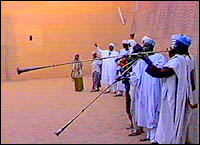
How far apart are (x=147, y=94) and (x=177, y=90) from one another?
34.1 inches

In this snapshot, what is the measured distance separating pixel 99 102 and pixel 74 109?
104 centimetres

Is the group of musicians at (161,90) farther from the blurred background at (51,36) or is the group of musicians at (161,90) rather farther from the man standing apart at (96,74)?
the blurred background at (51,36)

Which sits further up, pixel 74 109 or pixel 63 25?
pixel 63 25

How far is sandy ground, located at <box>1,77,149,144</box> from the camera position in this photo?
557cm

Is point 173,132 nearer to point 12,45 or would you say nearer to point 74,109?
point 74,109

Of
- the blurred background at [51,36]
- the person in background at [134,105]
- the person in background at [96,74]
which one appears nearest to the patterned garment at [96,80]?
the person in background at [96,74]

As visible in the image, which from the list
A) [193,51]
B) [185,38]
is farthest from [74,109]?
[185,38]

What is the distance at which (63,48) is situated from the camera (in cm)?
1559

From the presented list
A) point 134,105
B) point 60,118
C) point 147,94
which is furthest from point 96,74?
point 147,94

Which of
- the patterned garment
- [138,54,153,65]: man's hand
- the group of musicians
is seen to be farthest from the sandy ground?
[138,54,153,65]: man's hand

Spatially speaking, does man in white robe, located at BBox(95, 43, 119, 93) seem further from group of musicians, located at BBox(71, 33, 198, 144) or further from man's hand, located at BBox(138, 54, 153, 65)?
man's hand, located at BBox(138, 54, 153, 65)

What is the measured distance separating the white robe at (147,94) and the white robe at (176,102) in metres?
0.53

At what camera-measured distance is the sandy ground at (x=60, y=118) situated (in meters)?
5.57

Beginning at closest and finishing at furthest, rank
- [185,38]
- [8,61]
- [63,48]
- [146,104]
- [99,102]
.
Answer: [185,38] < [146,104] < [99,102] < [8,61] < [63,48]
